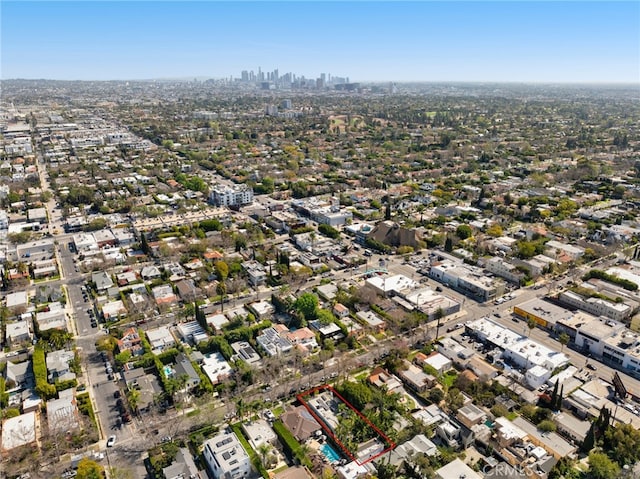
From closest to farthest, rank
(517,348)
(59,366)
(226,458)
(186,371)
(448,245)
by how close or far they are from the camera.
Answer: (226,458) < (186,371) < (59,366) < (517,348) < (448,245)

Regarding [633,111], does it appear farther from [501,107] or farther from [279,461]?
[279,461]

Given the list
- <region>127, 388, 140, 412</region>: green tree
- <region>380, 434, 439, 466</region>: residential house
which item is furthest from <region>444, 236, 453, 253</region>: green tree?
<region>127, 388, 140, 412</region>: green tree

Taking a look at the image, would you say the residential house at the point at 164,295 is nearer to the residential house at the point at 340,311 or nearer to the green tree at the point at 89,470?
the residential house at the point at 340,311

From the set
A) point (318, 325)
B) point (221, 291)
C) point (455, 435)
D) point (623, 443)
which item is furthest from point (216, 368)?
point (623, 443)

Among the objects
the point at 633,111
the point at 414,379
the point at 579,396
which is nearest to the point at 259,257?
the point at 414,379

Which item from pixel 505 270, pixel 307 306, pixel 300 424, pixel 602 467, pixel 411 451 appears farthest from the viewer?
pixel 505 270

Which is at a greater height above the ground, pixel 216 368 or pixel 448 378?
pixel 216 368

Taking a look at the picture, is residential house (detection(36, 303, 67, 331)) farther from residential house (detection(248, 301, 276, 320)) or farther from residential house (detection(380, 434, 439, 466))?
residential house (detection(380, 434, 439, 466))

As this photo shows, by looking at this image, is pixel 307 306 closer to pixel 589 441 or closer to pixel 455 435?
pixel 455 435
